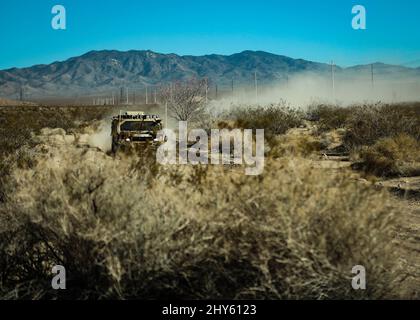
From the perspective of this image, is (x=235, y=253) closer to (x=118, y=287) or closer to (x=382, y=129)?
(x=118, y=287)

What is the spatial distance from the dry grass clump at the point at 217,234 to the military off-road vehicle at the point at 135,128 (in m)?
13.3

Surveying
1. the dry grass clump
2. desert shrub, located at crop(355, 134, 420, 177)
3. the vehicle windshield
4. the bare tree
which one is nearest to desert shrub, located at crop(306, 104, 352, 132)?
the bare tree

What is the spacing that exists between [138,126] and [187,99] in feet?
59.8

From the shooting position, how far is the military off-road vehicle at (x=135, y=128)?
18875 millimetres

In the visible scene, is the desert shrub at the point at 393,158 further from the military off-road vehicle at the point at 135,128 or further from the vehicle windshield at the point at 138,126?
the vehicle windshield at the point at 138,126

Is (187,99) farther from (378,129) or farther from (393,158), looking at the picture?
(393,158)

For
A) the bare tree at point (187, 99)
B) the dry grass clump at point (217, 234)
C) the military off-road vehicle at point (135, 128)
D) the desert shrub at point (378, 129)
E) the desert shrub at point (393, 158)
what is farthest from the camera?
the bare tree at point (187, 99)

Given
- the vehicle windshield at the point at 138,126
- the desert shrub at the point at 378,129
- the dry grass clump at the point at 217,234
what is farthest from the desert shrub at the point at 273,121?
the dry grass clump at the point at 217,234

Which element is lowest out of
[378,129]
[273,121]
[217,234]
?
[217,234]

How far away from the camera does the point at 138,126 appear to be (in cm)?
1961

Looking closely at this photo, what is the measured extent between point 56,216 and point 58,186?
375 millimetres

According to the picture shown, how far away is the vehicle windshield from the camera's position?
63.9 ft

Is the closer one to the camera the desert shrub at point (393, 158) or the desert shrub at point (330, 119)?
the desert shrub at point (393, 158)

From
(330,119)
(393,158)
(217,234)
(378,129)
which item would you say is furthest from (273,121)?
(217,234)
